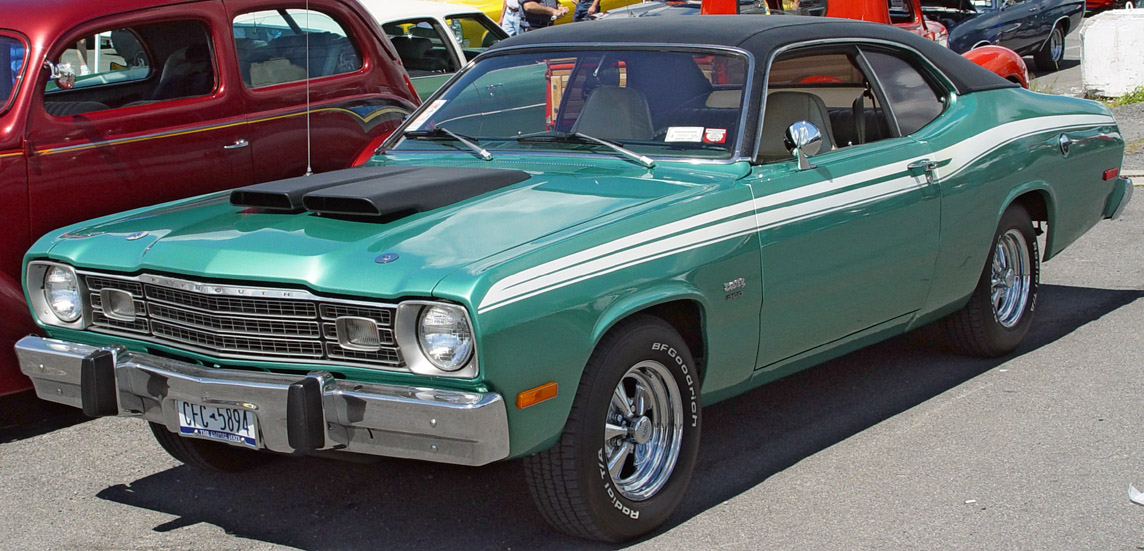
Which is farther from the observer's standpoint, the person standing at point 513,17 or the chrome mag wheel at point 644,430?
the person standing at point 513,17

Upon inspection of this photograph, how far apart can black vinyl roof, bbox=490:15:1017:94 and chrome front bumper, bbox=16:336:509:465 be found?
2.13 m

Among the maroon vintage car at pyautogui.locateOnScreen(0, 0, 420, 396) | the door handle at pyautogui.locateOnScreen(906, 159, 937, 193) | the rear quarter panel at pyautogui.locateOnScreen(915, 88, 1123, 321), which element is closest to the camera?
the door handle at pyautogui.locateOnScreen(906, 159, 937, 193)

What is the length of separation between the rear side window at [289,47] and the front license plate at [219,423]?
9.31ft

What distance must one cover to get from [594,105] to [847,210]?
1.08 m

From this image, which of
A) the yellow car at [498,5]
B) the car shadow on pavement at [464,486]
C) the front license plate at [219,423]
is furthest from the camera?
the yellow car at [498,5]

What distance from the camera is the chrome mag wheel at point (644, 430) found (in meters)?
4.20

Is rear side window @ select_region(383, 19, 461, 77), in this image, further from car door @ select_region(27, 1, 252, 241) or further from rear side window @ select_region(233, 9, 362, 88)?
car door @ select_region(27, 1, 252, 241)

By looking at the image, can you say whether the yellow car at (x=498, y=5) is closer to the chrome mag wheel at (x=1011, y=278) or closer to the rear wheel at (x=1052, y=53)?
the rear wheel at (x=1052, y=53)

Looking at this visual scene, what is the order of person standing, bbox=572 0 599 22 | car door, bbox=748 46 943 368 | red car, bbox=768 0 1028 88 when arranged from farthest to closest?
person standing, bbox=572 0 599 22 < red car, bbox=768 0 1028 88 < car door, bbox=748 46 943 368

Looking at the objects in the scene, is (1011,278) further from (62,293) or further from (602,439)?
(62,293)

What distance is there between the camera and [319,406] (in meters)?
3.77

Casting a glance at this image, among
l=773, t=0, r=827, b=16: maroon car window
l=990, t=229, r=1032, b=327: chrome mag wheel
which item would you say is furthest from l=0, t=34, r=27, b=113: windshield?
l=773, t=0, r=827, b=16: maroon car window

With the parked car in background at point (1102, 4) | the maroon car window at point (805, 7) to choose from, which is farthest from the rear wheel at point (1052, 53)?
the maroon car window at point (805, 7)

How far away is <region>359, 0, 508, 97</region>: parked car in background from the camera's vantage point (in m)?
9.74
